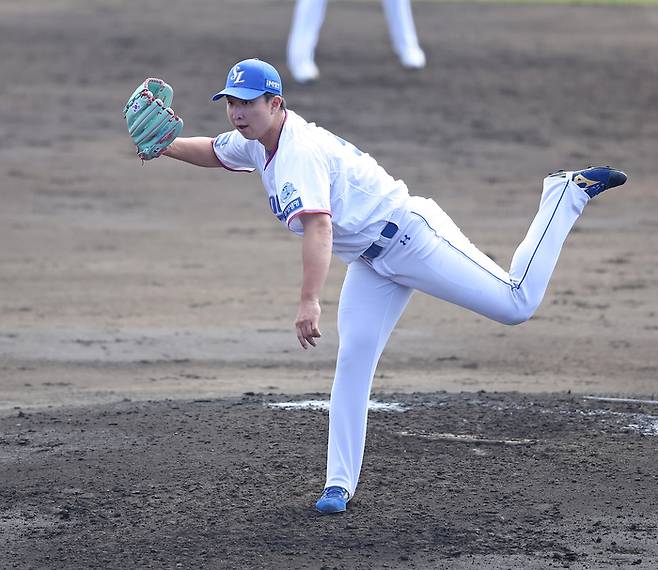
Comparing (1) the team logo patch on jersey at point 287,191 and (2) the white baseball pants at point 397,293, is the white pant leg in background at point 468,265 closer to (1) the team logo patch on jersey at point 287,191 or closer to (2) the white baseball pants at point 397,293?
(2) the white baseball pants at point 397,293

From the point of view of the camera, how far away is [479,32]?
60.8 feet

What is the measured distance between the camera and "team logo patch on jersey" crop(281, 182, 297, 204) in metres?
4.69

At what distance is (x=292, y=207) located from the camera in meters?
4.67

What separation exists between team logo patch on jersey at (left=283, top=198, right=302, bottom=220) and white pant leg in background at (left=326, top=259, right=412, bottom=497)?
0.54 metres

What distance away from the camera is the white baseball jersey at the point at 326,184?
470cm

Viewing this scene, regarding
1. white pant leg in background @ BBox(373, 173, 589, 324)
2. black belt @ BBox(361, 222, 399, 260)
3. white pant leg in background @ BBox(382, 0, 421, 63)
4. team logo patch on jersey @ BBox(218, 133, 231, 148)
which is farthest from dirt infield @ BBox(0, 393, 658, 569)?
white pant leg in background @ BBox(382, 0, 421, 63)

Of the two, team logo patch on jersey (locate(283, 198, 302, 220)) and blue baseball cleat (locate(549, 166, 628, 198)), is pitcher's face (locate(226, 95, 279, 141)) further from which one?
blue baseball cleat (locate(549, 166, 628, 198))

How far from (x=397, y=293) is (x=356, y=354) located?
31cm

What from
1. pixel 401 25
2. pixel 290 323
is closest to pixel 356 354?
pixel 290 323

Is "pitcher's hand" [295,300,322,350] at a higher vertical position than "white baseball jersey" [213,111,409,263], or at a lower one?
lower

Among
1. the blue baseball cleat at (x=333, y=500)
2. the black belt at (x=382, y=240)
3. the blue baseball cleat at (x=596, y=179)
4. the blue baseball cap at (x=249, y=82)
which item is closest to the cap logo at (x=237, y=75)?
the blue baseball cap at (x=249, y=82)

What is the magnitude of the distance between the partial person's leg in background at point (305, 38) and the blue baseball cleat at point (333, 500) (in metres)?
10.9

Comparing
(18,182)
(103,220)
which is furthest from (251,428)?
(18,182)

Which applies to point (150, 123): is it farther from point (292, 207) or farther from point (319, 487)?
point (319, 487)
